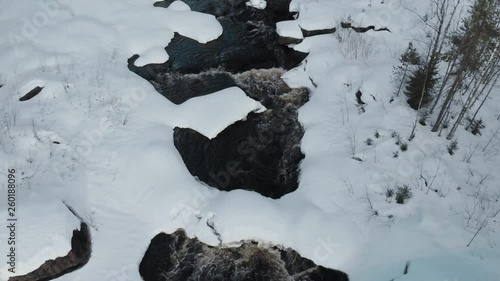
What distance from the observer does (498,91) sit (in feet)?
30.8

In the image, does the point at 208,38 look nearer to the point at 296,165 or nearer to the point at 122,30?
the point at 122,30

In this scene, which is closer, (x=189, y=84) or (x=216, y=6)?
(x=189, y=84)

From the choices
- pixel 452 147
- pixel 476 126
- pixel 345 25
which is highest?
pixel 345 25

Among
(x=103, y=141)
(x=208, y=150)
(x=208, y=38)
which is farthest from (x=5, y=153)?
(x=208, y=38)

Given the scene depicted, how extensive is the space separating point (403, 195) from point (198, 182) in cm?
371

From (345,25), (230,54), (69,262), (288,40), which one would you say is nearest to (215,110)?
(230,54)

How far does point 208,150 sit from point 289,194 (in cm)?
201

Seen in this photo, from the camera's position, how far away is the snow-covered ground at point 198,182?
21.6 feet

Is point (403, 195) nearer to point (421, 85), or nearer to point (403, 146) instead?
point (403, 146)

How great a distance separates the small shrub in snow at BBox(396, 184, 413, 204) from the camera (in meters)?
7.27

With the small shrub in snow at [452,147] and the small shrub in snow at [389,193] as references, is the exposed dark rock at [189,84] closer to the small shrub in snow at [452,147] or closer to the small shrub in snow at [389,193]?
the small shrub in snow at [389,193]

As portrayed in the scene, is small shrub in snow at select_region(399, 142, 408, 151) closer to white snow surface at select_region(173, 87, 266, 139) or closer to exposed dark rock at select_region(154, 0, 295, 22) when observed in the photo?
white snow surface at select_region(173, 87, 266, 139)

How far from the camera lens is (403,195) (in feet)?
23.9

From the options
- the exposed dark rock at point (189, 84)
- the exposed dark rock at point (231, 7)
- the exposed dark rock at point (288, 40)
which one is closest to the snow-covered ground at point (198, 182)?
the exposed dark rock at point (189, 84)
